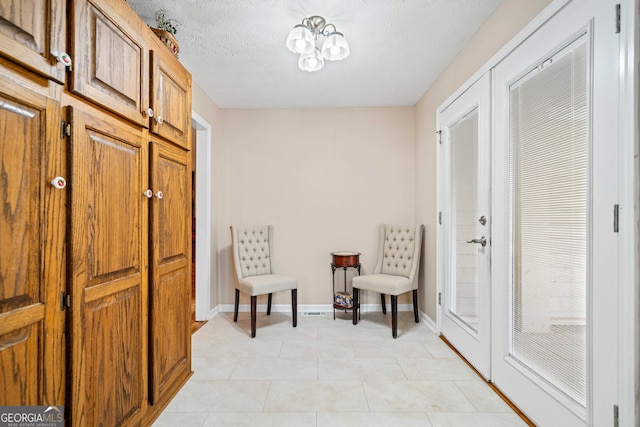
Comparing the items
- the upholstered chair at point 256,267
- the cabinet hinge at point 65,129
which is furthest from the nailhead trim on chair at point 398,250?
the cabinet hinge at point 65,129

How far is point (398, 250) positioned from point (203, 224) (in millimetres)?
2191

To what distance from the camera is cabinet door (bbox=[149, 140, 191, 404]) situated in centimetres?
182

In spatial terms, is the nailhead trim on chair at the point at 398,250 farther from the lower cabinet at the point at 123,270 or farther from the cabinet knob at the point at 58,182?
the cabinet knob at the point at 58,182

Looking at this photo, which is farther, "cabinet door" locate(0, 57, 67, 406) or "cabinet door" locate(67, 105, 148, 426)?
"cabinet door" locate(67, 105, 148, 426)

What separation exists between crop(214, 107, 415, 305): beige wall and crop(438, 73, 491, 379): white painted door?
2.97 feet

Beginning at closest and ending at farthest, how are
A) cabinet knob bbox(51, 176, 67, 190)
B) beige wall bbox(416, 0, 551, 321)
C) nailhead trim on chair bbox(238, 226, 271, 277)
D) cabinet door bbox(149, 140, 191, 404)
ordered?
cabinet knob bbox(51, 176, 67, 190) → cabinet door bbox(149, 140, 191, 404) → beige wall bbox(416, 0, 551, 321) → nailhead trim on chair bbox(238, 226, 271, 277)

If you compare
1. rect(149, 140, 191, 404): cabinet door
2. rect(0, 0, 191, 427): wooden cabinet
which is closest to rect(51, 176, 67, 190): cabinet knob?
rect(0, 0, 191, 427): wooden cabinet

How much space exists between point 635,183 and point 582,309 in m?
0.61

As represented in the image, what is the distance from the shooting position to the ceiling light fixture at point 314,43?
2.06 m

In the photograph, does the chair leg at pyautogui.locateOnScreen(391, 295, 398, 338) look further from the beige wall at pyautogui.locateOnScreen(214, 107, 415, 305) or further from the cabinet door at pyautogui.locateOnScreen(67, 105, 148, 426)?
the cabinet door at pyautogui.locateOnScreen(67, 105, 148, 426)

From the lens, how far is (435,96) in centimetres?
337

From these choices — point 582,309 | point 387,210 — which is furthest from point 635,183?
point 387,210

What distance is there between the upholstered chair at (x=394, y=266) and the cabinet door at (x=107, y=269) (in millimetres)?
2181

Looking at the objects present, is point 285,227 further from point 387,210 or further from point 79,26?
point 79,26
